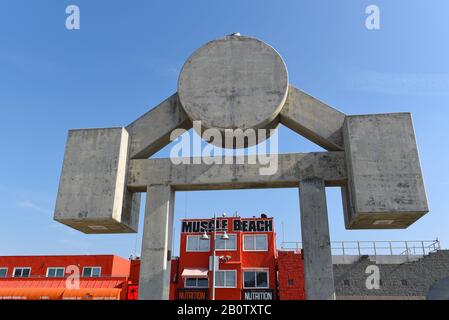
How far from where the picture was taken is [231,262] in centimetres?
4150

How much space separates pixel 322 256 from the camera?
10.6 meters

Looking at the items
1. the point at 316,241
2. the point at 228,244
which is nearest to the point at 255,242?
the point at 228,244

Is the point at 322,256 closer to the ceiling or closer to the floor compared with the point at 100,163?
closer to the floor

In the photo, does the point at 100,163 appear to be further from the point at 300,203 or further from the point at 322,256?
the point at 322,256

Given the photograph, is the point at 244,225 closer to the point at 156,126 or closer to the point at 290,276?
the point at 290,276

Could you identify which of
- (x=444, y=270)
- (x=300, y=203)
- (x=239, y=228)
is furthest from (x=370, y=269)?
(x=300, y=203)

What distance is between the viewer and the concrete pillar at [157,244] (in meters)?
10.9

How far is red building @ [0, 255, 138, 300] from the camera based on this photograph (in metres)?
30.2

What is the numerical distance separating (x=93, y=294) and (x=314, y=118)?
24774mm

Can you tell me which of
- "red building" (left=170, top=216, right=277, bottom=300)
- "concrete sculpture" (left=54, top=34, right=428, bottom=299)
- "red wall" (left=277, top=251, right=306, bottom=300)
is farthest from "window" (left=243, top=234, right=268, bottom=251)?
"concrete sculpture" (left=54, top=34, right=428, bottom=299)

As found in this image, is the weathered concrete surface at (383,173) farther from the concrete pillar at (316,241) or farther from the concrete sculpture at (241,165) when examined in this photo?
the concrete pillar at (316,241)

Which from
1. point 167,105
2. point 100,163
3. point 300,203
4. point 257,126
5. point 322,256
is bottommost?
point 322,256

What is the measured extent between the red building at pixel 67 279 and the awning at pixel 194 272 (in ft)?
21.2
